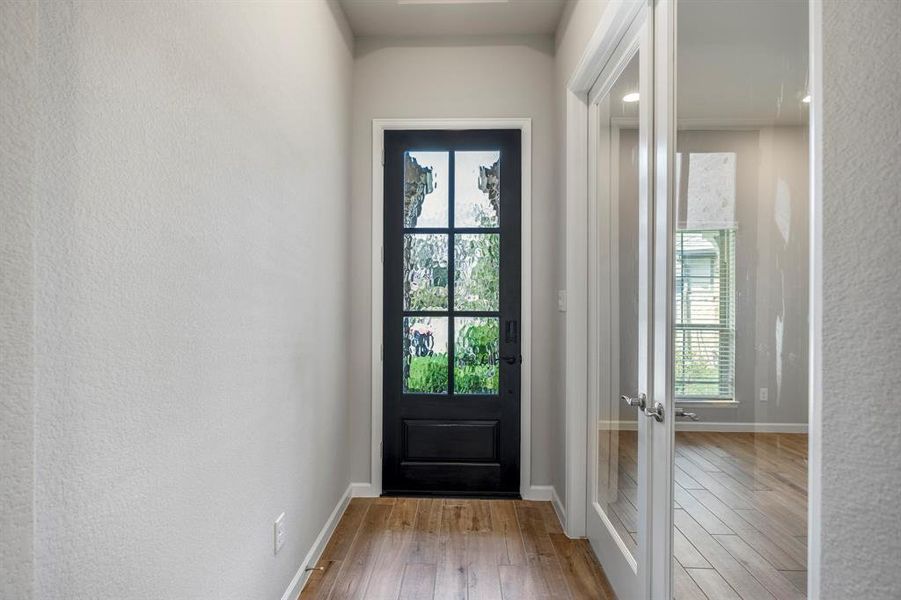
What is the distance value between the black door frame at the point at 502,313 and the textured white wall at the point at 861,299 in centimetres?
218

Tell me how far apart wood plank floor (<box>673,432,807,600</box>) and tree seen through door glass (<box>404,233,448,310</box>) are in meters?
1.78

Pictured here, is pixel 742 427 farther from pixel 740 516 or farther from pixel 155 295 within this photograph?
pixel 155 295

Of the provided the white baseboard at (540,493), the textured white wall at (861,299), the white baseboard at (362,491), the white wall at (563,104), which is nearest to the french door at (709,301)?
the textured white wall at (861,299)

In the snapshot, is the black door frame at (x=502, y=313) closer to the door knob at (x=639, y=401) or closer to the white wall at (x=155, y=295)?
the white wall at (x=155, y=295)

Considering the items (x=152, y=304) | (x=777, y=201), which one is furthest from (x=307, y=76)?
(x=777, y=201)

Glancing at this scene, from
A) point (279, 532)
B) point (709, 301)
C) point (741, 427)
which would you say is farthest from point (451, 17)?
point (279, 532)

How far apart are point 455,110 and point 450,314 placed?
1245 millimetres

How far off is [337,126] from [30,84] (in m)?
2.06

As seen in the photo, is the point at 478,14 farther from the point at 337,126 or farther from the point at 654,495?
the point at 654,495

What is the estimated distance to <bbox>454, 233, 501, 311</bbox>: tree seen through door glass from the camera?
297cm

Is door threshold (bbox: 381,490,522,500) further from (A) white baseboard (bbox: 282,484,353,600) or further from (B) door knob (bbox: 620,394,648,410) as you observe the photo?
(B) door knob (bbox: 620,394,648,410)

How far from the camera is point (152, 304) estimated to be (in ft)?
3.31

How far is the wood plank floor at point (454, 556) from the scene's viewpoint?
2.00 meters

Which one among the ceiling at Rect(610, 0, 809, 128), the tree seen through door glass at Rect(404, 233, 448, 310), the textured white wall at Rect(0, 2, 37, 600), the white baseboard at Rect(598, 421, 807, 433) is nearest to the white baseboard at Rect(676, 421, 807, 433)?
the white baseboard at Rect(598, 421, 807, 433)
